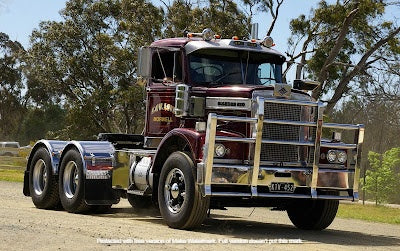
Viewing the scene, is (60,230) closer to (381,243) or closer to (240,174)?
(240,174)

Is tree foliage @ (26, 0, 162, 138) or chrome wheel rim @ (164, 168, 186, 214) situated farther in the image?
tree foliage @ (26, 0, 162, 138)

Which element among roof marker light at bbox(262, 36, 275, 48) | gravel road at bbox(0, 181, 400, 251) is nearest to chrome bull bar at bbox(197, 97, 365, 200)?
gravel road at bbox(0, 181, 400, 251)

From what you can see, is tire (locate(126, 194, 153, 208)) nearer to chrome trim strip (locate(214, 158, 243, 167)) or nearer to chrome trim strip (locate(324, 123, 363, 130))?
chrome trim strip (locate(214, 158, 243, 167))

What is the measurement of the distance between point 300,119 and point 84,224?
12.1 ft

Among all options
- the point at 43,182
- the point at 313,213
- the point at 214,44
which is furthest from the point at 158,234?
the point at 43,182

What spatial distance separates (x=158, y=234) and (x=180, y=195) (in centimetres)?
119

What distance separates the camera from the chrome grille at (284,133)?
11422mm

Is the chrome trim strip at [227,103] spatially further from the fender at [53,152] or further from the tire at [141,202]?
the fender at [53,152]

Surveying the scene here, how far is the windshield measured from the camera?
12.7 meters

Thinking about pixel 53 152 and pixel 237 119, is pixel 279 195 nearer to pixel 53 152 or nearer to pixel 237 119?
pixel 237 119

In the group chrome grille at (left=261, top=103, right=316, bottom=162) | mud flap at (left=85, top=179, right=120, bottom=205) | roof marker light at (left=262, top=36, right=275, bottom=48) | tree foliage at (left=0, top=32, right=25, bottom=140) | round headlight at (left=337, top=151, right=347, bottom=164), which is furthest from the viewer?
tree foliage at (left=0, top=32, right=25, bottom=140)

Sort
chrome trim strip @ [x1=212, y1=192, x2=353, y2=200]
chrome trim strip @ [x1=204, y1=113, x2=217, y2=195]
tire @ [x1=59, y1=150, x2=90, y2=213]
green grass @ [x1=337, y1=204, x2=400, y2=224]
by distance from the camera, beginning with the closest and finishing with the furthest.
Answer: chrome trim strip @ [x1=204, y1=113, x2=217, y2=195] < chrome trim strip @ [x1=212, y1=192, x2=353, y2=200] < tire @ [x1=59, y1=150, x2=90, y2=213] < green grass @ [x1=337, y1=204, x2=400, y2=224]

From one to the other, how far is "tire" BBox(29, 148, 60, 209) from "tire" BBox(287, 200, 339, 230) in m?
4.80

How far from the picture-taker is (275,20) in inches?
1566
